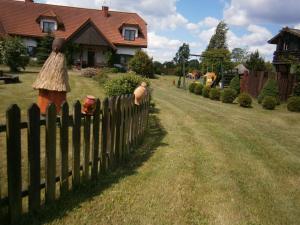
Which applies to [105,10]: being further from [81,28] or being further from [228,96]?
[228,96]

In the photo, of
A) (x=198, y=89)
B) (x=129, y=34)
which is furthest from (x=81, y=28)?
(x=198, y=89)

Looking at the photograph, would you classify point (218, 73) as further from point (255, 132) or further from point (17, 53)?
point (255, 132)

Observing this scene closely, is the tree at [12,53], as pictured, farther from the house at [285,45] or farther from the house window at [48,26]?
the house at [285,45]

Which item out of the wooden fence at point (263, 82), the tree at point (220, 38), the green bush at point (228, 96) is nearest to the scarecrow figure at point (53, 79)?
the green bush at point (228, 96)

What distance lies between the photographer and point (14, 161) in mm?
3779

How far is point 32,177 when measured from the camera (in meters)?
4.04

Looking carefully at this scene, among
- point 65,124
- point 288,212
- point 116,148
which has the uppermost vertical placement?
point 65,124

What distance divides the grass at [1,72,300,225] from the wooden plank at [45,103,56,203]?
0.23 metres

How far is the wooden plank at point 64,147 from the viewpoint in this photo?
446 centimetres

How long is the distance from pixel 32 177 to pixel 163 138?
16.9 ft

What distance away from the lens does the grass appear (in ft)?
15.0

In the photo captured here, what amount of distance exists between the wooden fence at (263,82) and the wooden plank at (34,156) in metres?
18.8

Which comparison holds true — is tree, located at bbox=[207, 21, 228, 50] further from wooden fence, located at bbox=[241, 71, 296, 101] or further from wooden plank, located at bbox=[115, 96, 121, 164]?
wooden plank, located at bbox=[115, 96, 121, 164]

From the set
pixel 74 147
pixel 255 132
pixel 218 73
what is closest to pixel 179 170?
pixel 74 147
